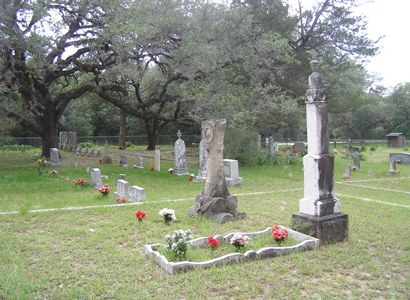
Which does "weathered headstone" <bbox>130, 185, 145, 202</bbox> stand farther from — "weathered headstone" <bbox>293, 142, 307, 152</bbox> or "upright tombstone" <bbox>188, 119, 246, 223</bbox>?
"weathered headstone" <bbox>293, 142, 307, 152</bbox>

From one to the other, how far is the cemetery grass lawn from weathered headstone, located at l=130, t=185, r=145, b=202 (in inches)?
16.6

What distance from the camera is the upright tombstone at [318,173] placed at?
23.1 feet

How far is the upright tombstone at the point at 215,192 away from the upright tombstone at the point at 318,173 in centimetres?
183

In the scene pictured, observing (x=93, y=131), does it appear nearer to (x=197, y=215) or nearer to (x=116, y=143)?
(x=116, y=143)

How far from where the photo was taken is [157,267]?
5594 mm

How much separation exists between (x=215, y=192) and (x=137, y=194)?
2793 millimetres

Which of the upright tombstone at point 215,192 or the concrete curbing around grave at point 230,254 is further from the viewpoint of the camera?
the upright tombstone at point 215,192

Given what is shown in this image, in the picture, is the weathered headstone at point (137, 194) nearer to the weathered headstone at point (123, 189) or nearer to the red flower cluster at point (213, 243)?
the weathered headstone at point (123, 189)

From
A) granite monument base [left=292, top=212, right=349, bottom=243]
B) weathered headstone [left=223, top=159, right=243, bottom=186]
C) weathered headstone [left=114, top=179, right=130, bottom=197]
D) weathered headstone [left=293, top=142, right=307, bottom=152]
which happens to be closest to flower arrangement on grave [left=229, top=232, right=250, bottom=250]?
granite monument base [left=292, top=212, right=349, bottom=243]

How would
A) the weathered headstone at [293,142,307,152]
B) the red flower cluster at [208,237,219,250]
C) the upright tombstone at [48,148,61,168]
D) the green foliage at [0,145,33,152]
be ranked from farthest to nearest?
the green foliage at [0,145,33,152] → the weathered headstone at [293,142,307,152] → the upright tombstone at [48,148,61,168] → the red flower cluster at [208,237,219,250]

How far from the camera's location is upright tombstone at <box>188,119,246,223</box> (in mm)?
8664

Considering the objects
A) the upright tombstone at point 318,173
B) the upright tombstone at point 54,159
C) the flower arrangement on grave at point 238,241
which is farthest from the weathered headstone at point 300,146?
the flower arrangement on grave at point 238,241

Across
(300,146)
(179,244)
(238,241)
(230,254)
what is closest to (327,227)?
(238,241)

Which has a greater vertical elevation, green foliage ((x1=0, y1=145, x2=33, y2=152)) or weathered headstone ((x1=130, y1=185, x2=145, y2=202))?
green foliage ((x1=0, y1=145, x2=33, y2=152))
